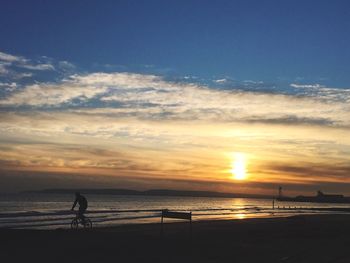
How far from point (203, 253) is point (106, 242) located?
13.9ft

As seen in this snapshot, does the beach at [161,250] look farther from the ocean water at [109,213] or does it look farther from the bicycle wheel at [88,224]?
the ocean water at [109,213]

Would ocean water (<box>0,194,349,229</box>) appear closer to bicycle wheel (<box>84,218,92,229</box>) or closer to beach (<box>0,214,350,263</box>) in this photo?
bicycle wheel (<box>84,218,92,229</box>)

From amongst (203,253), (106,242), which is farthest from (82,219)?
(203,253)

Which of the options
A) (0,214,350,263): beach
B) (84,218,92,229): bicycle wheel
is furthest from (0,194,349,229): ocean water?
(0,214,350,263): beach

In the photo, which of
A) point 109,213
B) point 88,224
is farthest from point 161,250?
point 109,213

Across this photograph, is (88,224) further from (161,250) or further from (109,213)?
(109,213)

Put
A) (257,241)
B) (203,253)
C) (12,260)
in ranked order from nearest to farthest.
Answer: (12,260)
(203,253)
(257,241)

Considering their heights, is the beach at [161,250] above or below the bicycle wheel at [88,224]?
below

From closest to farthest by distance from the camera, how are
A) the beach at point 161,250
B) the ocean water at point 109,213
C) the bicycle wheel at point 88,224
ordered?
the beach at point 161,250 → the bicycle wheel at point 88,224 → the ocean water at point 109,213

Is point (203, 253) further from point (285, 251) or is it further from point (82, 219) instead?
point (82, 219)

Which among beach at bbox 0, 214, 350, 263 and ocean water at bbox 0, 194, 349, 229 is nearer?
beach at bbox 0, 214, 350, 263

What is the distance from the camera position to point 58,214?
4809cm

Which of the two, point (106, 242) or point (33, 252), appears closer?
point (33, 252)

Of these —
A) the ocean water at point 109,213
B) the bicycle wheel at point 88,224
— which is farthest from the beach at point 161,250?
the ocean water at point 109,213
